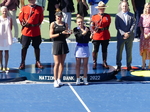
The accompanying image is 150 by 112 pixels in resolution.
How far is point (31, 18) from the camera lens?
12625 mm

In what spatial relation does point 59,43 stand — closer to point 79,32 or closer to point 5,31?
point 79,32

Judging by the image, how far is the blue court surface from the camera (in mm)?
10320

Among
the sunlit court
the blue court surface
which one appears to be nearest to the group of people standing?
the sunlit court

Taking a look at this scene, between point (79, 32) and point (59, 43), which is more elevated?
point (79, 32)
